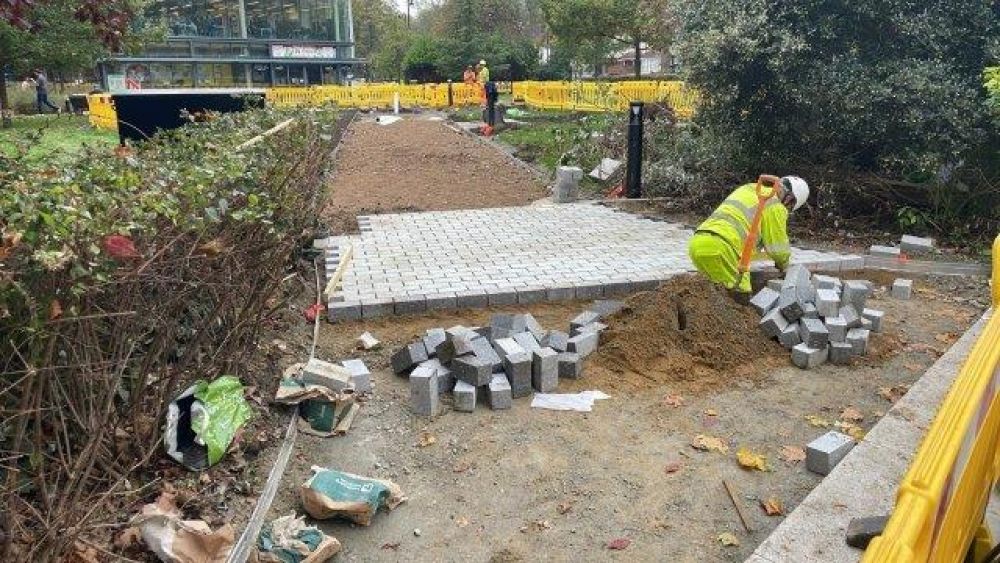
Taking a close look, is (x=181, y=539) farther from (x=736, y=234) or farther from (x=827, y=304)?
(x=827, y=304)

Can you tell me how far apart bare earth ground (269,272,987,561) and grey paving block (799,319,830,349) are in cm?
20

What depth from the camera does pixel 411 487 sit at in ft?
13.2

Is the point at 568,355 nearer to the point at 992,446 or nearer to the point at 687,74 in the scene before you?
the point at 992,446

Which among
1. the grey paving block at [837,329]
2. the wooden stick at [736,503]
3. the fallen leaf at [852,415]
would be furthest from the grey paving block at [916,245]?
the wooden stick at [736,503]

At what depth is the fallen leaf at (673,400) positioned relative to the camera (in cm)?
486

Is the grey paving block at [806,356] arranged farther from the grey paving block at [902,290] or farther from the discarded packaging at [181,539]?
the discarded packaging at [181,539]

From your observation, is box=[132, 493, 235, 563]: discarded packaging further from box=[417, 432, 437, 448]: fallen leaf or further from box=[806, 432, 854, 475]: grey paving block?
box=[806, 432, 854, 475]: grey paving block

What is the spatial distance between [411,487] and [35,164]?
8.09 feet

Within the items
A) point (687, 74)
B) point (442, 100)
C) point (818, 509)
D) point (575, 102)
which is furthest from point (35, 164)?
point (442, 100)

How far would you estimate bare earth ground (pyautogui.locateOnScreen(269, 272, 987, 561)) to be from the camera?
354cm

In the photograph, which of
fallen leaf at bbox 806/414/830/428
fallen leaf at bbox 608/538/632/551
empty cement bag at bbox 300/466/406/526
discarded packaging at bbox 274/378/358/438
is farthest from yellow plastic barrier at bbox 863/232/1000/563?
discarded packaging at bbox 274/378/358/438

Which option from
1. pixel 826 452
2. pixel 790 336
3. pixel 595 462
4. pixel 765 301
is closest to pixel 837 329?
pixel 790 336

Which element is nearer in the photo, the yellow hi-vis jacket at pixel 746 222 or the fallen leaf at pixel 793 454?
the fallen leaf at pixel 793 454

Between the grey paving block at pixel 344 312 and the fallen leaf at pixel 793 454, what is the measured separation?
3703 mm
